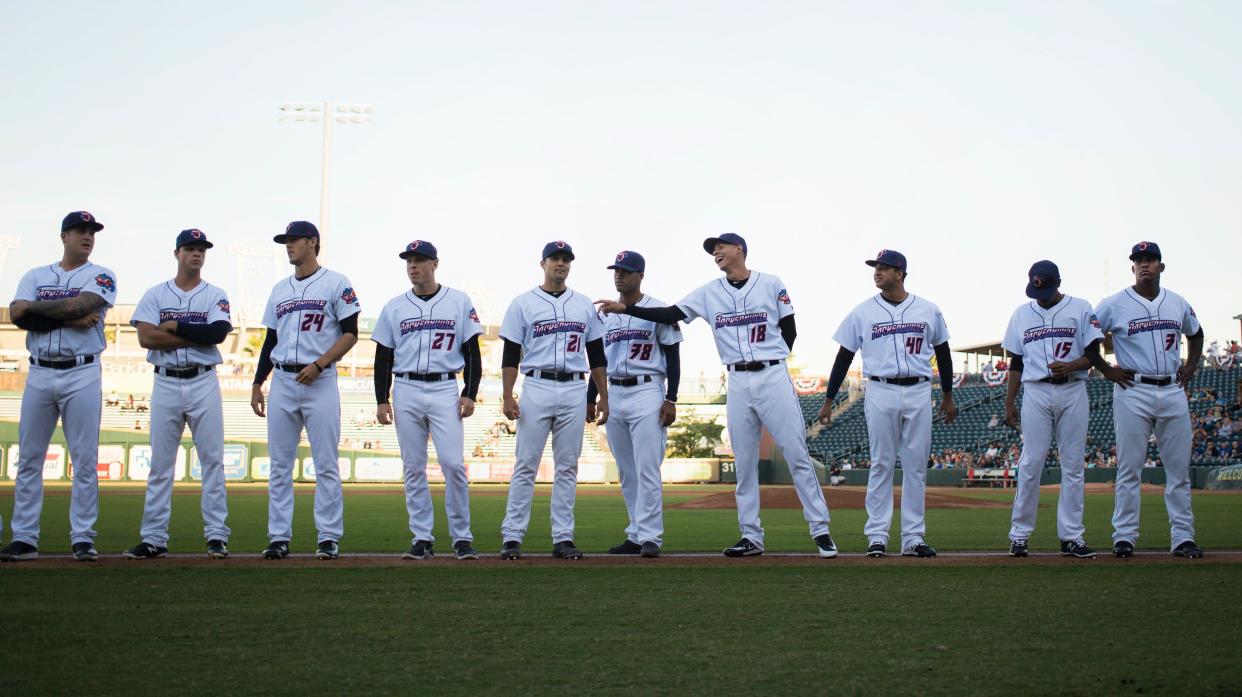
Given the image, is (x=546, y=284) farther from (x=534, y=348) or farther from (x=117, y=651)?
(x=117, y=651)

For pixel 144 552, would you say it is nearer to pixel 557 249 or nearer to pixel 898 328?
pixel 557 249

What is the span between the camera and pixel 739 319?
757 centimetres

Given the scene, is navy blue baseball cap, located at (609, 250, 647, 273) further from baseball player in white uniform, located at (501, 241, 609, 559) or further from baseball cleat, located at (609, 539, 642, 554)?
baseball cleat, located at (609, 539, 642, 554)

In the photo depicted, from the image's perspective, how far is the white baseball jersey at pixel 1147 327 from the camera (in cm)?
762

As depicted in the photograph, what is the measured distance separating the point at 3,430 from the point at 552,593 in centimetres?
3752

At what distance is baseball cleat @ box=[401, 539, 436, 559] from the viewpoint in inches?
282

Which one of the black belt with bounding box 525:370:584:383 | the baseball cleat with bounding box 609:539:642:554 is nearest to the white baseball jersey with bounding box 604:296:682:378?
the black belt with bounding box 525:370:584:383

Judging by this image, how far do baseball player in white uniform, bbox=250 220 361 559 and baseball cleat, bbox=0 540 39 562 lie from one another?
1424mm

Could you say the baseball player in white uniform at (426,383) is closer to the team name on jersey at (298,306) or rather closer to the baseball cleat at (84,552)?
the team name on jersey at (298,306)

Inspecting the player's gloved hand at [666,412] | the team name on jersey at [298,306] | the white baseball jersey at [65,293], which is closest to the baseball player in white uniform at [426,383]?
the team name on jersey at [298,306]

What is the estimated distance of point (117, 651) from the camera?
12.6 ft

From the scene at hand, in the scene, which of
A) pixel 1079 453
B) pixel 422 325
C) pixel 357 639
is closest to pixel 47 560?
pixel 422 325

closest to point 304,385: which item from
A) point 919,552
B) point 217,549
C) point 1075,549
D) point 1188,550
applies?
point 217,549

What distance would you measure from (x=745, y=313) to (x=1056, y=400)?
2219 mm
